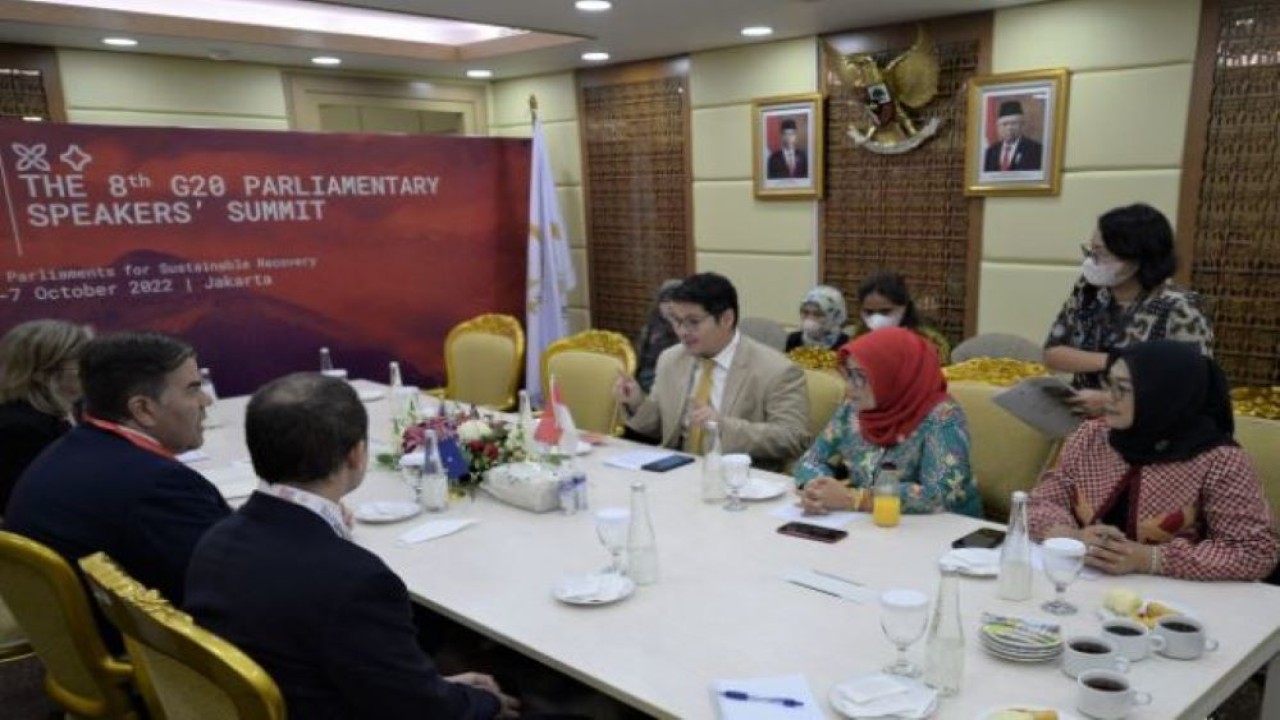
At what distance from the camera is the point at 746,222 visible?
5109mm

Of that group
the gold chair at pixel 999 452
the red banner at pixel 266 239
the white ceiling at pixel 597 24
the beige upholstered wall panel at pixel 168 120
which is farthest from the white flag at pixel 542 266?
the gold chair at pixel 999 452

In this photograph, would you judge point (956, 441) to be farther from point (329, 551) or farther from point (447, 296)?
point (447, 296)

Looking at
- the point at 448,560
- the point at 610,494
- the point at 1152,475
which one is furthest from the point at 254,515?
Answer: the point at 1152,475

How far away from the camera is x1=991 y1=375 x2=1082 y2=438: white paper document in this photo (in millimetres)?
2379

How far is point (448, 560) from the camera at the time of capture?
1.99 m

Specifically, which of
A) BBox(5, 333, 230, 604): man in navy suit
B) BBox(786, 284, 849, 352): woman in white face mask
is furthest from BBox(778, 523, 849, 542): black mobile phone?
BBox(786, 284, 849, 352): woman in white face mask

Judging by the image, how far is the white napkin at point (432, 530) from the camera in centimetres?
212

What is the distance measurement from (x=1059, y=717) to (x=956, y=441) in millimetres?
1011

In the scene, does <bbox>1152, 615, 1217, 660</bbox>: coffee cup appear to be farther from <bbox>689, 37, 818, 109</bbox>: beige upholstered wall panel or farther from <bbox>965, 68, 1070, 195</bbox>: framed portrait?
<bbox>689, 37, 818, 109</bbox>: beige upholstered wall panel

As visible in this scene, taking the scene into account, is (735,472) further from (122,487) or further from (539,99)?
(539,99)

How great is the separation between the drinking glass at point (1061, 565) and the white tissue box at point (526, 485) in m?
1.19

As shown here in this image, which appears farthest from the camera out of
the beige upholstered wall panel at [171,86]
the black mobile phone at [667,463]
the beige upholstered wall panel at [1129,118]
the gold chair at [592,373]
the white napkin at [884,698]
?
the beige upholstered wall panel at [171,86]

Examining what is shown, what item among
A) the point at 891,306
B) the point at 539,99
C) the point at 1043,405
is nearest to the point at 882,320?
the point at 891,306

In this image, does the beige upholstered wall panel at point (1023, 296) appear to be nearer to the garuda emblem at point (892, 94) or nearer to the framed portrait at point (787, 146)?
the garuda emblem at point (892, 94)
